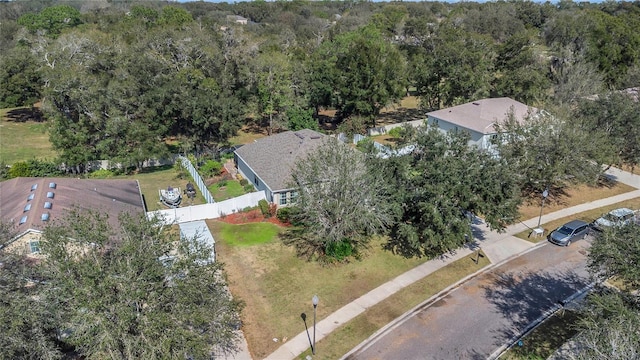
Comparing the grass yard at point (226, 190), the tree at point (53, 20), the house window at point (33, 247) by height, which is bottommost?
the grass yard at point (226, 190)

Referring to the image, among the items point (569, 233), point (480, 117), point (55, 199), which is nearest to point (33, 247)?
point (55, 199)

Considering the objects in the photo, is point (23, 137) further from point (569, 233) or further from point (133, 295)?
point (569, 233)

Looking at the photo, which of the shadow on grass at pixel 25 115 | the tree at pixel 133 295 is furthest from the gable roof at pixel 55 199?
the shadow on grass at pixel 25 115

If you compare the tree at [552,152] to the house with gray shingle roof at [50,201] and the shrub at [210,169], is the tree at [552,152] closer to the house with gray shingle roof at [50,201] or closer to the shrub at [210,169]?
the shrub at [210,169]

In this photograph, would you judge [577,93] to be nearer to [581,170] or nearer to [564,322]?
[581,170]

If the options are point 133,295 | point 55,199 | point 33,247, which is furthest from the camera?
point 55,199

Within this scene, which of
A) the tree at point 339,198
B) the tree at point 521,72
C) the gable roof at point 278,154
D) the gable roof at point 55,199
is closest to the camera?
the gable roof at point 55,199

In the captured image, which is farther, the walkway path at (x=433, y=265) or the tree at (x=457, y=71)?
the tree at (x=457, y=71)

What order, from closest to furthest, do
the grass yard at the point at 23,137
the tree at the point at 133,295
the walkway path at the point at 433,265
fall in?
the tree at the point at 133,295, the walkway path at the point at 433,265, the grass yard at the point at 23,137
